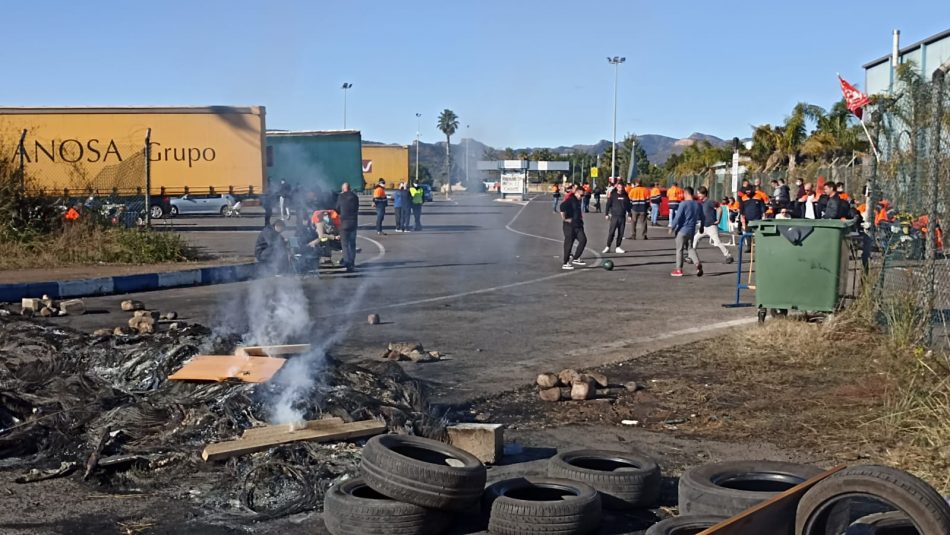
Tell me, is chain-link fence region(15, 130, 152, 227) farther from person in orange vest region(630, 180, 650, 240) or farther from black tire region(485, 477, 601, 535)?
black tire region(485, 477, 601, 535)

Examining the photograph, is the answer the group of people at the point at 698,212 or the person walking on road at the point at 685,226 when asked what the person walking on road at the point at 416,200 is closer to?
the group of people at the point at 698,212

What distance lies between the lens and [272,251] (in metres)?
17.7

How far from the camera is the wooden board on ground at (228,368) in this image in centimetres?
766

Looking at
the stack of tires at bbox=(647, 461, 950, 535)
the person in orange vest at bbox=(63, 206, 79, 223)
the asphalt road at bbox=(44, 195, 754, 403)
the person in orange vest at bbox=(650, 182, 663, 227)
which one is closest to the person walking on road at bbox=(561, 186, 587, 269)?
the asphalt road at bbox=(44, 195, 754, 403)

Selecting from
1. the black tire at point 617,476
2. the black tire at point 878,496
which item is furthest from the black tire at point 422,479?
the black tire at point 878,496

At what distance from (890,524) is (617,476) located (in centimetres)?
164

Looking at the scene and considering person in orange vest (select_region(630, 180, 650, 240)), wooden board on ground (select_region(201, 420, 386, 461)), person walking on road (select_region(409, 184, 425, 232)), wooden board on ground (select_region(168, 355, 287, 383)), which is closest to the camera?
wooden board on ground (select_region(201, 420, 386, 461))

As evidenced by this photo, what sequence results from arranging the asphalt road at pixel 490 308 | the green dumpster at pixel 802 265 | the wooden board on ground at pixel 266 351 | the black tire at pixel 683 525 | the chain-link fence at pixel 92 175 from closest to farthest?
the black tire at pixel 683 525 < the wooden board on ground at pixel 266 351 < the asphalt road at pixel 490 308 < the green dumpster at pixel 802 265 < the chain-link fence at pixel 92 175

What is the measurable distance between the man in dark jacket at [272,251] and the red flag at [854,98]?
11.1 meters

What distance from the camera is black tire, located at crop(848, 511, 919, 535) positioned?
4.25 m

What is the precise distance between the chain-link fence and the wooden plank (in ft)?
47.6

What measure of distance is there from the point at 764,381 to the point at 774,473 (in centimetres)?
364

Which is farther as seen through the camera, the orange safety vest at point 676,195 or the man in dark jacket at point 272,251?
the orange safety vest at point 676,195

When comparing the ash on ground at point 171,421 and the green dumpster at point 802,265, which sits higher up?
the green dumpster at point 802,265
